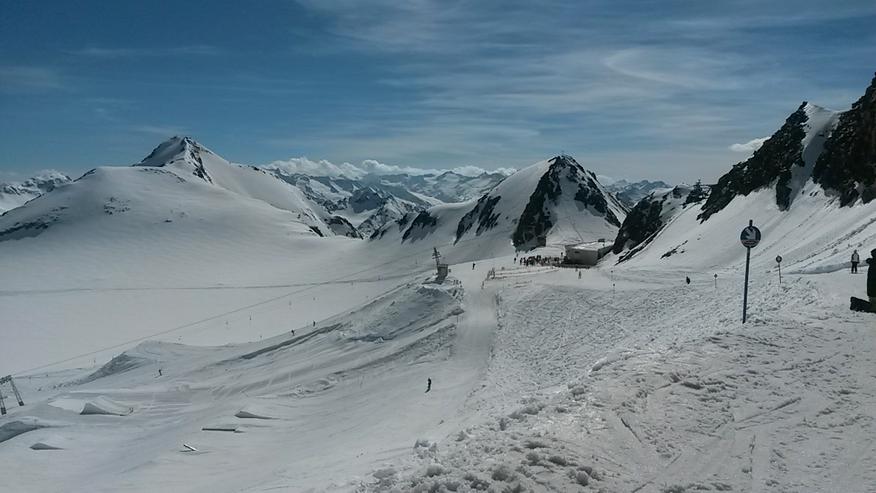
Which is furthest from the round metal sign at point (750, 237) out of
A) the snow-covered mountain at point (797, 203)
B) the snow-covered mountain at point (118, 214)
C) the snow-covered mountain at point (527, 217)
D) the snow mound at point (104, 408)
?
the snow-covered mountain at point (118, 214)

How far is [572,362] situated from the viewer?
2439 centimetres

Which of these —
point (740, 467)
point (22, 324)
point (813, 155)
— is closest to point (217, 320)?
point (22, 324)

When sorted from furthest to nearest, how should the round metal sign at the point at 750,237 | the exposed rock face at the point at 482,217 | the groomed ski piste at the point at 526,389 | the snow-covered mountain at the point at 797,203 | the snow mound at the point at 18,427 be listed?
the exposed rock face at the point at 482,217
the snow-covered mountain at the point at 797,203
the snow mound at the point at 18,427
the round metal sign at the point at 750,237
the groomed ski piste at the point at 526,389

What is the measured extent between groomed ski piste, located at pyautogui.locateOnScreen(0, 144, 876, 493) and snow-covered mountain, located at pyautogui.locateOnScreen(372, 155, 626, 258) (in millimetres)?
41765

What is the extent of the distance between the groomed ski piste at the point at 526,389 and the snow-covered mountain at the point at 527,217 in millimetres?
41765

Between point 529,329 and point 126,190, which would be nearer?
point 529,329

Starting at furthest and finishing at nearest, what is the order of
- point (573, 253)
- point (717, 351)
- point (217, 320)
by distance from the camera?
point (217, 320)
point (573, 253)
point (717, 351)

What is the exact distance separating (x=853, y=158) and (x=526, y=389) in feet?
153

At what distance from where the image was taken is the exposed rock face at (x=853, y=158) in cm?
4741

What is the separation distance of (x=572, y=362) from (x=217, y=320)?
79.5 metres

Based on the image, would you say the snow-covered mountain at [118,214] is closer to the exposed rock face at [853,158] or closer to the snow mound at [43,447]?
the snow mound at [43,447]

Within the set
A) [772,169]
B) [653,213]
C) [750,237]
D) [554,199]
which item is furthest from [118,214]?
[750,237]

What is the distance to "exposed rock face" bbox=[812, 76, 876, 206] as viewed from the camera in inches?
1866

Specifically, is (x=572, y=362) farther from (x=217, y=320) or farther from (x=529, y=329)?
(x=217, y=320)
